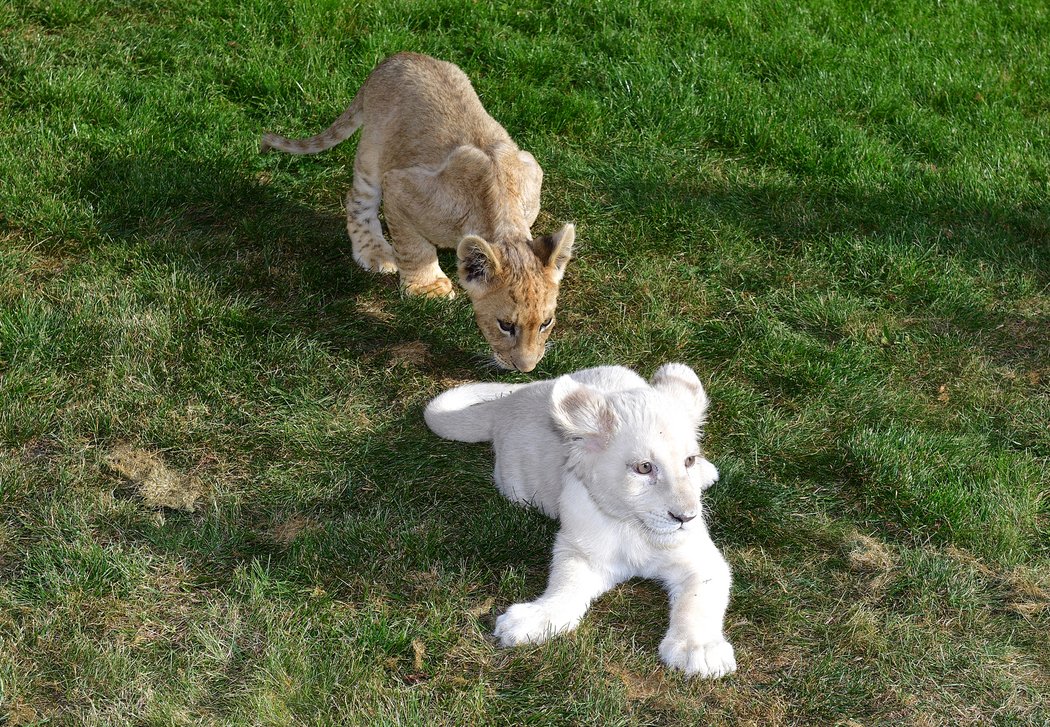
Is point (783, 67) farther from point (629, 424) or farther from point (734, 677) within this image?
point (734, 677)

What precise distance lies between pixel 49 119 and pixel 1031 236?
6.49 m

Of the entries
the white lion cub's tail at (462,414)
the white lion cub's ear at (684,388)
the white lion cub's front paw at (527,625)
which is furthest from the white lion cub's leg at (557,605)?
the white lion cub's tail at (462,414)

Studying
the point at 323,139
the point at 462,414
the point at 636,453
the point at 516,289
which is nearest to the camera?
the point at 636,453

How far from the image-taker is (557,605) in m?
4.19

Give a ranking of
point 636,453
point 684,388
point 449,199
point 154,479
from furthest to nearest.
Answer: point 449,199 → point 154,479 → point 684,388 → point 636,453

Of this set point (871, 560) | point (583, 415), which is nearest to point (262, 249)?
point (583, 415)

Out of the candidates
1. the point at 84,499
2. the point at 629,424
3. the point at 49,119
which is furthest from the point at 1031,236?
the point at 49,119

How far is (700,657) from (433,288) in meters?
3.03

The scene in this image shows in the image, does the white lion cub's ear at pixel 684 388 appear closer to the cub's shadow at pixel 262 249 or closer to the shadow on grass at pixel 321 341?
the shadow on grass at pixel 321 341

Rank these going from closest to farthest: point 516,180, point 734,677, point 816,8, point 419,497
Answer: point 734,677
point 419,497
point 516,180
point 816,8

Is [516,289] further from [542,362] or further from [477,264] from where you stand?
[542,362]

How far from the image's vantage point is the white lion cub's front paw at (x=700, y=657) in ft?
13.3

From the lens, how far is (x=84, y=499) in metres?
4.70

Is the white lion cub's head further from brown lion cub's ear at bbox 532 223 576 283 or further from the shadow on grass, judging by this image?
brown lion cub's ear at bbox 532 223 576 283
